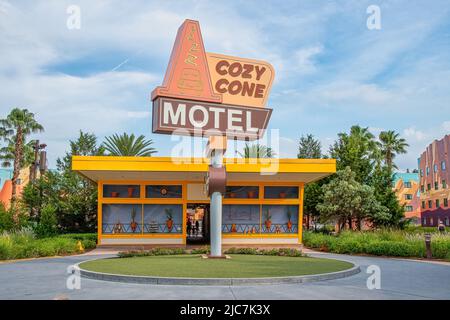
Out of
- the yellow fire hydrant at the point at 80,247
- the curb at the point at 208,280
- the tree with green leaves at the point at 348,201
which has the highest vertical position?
the tree with green leaves at the point at 348,201

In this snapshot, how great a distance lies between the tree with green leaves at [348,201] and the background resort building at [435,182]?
2658 centimetres

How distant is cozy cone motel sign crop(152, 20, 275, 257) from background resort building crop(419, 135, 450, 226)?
1888 inches

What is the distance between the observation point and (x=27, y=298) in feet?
35.9

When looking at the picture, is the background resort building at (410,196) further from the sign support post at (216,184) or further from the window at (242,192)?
the sign support post at (216,184)

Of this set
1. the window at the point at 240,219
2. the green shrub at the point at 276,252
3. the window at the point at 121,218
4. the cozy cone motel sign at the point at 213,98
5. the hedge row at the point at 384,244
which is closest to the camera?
the cozy cone motel sign at the point at 213,98

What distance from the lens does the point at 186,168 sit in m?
26.9

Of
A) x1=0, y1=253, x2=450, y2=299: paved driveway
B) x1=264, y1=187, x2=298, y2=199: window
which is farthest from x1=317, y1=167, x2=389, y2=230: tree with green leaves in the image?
x1=0, y1=253, x2=450, y2=299: paved driveway

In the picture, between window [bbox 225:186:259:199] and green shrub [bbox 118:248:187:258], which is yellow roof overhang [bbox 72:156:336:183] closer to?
window [bbox 225:186:259:199]

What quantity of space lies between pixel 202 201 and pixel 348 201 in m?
12.8

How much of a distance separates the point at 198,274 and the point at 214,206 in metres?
6.62

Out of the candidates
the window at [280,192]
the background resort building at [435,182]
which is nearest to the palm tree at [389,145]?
the background resort building at [435,182]

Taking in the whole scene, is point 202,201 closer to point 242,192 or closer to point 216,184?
point 242,192

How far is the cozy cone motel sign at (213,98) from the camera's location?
19.4 metres
